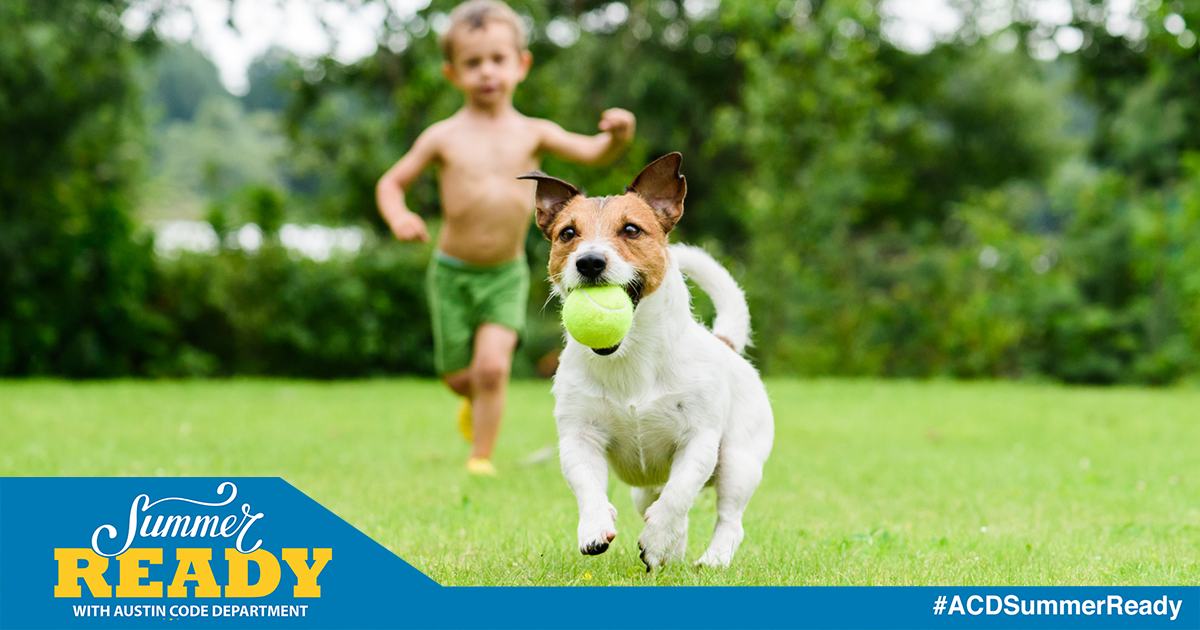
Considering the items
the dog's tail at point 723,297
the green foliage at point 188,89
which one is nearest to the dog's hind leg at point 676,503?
the dog's tail at point 723,297

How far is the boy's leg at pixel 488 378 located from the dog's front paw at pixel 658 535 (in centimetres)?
281

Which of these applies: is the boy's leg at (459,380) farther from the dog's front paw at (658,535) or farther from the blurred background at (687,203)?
the blurred background at (687,203)

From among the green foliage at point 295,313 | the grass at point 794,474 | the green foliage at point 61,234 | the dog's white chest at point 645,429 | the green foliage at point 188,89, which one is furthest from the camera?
the green foliage at point 188,89

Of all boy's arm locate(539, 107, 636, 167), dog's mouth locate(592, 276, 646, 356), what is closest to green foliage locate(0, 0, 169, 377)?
boy's arm locate(539, 107, 636, 167)

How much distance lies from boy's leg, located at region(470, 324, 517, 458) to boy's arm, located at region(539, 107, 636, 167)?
44.1 inches

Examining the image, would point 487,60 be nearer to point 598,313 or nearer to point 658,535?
point 598,313

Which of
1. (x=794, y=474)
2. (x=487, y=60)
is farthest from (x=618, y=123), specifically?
(x=794, y=474)

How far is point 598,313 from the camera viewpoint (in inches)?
121

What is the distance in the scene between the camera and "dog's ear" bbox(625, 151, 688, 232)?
3449 millimetres

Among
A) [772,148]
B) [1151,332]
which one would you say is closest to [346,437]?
[772,148]

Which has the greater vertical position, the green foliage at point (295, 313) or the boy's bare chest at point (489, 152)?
the green foliage at point (295, 313)

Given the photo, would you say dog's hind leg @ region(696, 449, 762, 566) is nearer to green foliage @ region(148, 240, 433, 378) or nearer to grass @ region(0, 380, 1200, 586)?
grass @ region(0, 380, 1200, 586)

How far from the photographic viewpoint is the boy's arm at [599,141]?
486 cm

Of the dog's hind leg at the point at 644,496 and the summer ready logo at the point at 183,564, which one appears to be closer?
the summer ready logo at the point at 183,564
